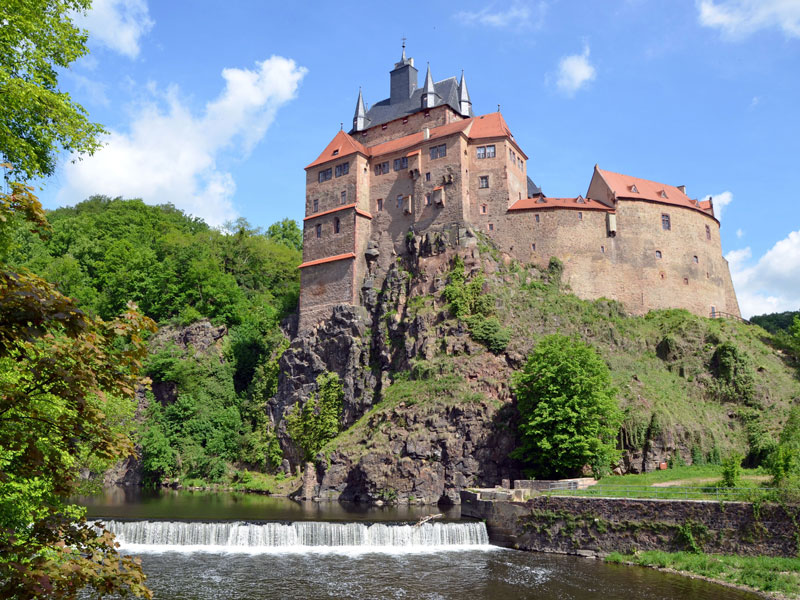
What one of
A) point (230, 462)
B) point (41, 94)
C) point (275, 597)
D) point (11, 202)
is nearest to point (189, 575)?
point (275, 597)

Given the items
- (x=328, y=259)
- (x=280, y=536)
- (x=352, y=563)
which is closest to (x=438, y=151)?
(x=328, y=259)

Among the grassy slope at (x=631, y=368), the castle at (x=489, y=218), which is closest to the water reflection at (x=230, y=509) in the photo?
the grassy slope at (x=631, y=368)

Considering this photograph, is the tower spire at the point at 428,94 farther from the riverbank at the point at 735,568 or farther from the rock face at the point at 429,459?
the riverbank at the point at 735,568

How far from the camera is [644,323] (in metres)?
58.2

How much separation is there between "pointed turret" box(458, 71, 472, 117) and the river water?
1788 inches

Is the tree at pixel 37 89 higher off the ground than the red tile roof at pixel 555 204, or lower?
lower

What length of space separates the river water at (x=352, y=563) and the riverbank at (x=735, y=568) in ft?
2.55

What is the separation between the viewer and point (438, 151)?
209 feet

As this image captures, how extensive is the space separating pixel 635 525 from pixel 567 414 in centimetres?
1048

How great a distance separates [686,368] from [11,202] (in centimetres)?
5443

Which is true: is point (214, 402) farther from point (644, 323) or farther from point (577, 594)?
point (577, 594)

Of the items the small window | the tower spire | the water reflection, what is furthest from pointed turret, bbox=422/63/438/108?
the water reflection

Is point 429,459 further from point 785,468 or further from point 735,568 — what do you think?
point 785,468

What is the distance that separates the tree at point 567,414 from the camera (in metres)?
39.8
